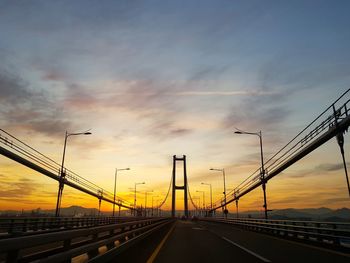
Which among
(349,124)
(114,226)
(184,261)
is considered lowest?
(184,261)

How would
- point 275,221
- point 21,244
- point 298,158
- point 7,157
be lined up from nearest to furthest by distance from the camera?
point 21,244
point 275,221
point 298,158
point 7,157

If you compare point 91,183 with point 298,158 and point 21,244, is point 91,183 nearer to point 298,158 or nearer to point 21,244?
point 298,158

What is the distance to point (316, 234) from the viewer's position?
1827 centimetres

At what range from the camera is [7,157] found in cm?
4672

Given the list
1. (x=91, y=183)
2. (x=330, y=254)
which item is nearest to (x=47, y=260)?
(x=330, y=254)

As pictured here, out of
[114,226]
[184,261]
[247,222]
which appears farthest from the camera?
[247,222]

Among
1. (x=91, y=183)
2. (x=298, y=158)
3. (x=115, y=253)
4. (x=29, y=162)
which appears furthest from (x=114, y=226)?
(x=91, y=183)

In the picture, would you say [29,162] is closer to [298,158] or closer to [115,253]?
[298,158]

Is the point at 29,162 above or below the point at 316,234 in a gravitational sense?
above

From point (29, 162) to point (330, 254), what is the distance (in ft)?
155

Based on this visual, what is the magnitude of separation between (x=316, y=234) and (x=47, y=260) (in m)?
15.6

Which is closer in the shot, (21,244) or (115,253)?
(21,244)

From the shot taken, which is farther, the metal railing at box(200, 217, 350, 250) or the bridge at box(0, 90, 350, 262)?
the metal railing at box(200, 217, 350, 250)

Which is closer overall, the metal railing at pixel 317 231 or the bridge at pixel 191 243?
the bridge at pixel 191 243
